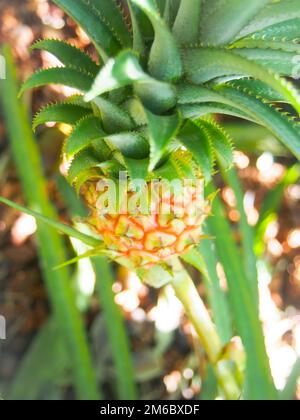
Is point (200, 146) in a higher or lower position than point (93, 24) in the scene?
lower

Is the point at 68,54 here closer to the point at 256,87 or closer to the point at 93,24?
the point at 93,24

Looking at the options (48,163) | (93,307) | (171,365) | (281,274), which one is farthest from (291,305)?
(48,163)

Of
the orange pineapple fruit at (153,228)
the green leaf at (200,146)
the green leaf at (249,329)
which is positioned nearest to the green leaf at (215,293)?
the green leaf at (249,329)

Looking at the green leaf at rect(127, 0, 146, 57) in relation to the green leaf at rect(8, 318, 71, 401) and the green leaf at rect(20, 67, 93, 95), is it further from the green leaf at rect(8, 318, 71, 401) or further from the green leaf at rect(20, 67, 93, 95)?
the green leaf at rect(8, 318, 71, 401)

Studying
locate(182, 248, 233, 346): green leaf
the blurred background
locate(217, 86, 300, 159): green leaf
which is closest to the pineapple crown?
locate(217, 86, 300, 159): green leaf

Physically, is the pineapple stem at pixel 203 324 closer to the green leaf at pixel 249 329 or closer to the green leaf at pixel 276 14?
the green leaf at pixel 249 329

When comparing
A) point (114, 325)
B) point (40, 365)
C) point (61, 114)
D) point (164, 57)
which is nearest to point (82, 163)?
point (61, 114)
